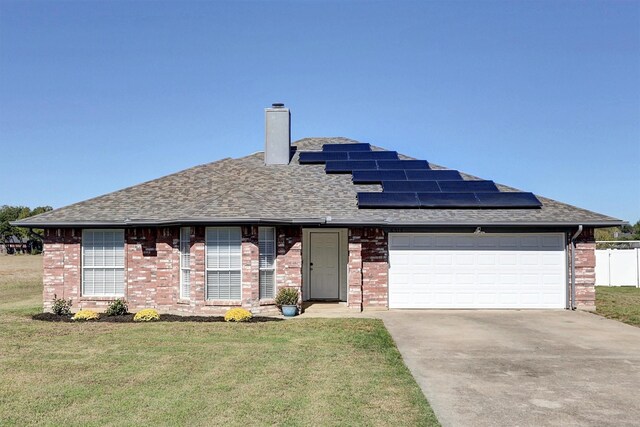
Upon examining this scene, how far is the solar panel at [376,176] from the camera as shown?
Result: 1832 cm

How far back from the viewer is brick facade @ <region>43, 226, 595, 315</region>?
1487 cm

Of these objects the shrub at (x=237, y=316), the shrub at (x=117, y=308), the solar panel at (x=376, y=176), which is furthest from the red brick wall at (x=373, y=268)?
the shrub at (x=117, y=308)

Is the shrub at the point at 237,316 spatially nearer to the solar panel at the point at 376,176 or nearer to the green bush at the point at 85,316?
the green bush at the point at 85,316

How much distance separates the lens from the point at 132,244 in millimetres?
15461

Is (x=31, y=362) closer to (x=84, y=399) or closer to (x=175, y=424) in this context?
(x=84, y=399)

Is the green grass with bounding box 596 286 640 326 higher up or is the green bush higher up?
the green bush

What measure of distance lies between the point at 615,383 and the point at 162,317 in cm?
1101

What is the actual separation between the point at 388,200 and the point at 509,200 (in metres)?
4.22

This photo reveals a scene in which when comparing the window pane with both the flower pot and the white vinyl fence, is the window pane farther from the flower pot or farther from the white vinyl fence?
the white vinyl fence

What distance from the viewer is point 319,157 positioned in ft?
67.9

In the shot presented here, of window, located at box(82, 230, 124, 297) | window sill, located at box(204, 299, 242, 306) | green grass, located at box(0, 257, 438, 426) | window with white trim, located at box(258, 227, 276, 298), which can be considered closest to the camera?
green grass, located at box(0, 257, 438, 426)

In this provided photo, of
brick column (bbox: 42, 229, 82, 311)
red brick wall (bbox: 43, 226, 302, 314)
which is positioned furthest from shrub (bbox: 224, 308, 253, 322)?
brick column (bbox: 42, 229, 82, 311)

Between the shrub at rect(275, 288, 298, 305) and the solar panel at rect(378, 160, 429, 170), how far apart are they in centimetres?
736

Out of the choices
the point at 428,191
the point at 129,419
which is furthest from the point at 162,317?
the point at 428,191
